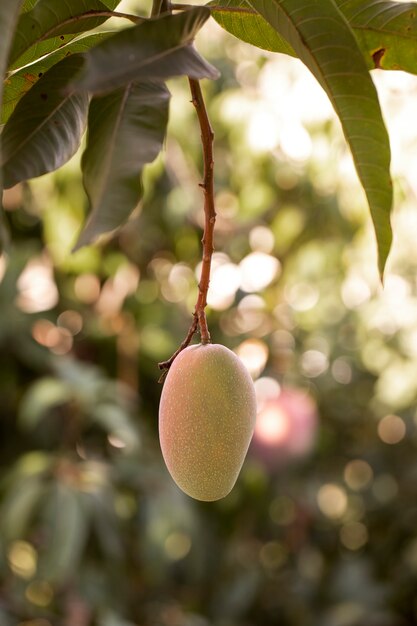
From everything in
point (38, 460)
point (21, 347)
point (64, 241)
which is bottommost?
point (38, 460)

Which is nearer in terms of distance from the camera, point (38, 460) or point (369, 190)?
point (369, 190)

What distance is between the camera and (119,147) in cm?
37

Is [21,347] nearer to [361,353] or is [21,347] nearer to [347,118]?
[361,353]

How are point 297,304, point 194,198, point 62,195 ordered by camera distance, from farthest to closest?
point 297,304 → point 194,198 → point 62,195

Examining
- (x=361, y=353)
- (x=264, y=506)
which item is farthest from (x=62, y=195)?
(x=361, y=353)

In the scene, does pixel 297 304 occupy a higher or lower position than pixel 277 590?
higher

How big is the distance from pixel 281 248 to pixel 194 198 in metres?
0.19

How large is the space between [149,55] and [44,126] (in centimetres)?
10

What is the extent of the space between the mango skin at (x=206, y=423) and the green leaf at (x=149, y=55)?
0.17 meters

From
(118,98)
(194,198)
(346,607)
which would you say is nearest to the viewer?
(118,98)

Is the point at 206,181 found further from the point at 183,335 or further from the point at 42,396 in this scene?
the point at 183,335

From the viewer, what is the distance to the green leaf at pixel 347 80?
1.27 ft

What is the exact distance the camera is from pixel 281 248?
1.75 meters

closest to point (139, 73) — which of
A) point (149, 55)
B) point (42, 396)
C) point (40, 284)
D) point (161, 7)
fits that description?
point (149, 55)
